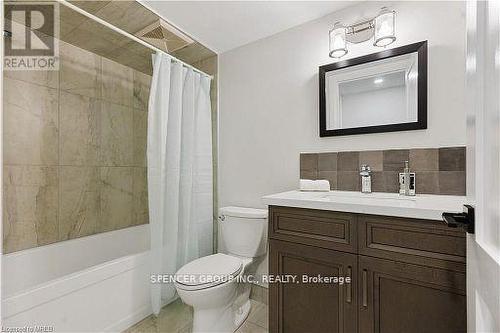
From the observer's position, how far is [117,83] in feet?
7.41

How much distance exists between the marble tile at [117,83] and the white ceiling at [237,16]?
2.66 ft

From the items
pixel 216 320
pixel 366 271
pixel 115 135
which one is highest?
pixel 115 135

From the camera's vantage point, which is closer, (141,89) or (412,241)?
(412,241)

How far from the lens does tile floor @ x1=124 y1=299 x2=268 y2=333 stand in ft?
5.31

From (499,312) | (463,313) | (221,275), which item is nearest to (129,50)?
(221,275)

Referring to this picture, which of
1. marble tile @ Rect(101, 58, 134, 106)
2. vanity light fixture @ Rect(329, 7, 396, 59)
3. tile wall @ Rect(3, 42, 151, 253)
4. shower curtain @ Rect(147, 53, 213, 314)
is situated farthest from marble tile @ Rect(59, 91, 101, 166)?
vanity light fixture @ Rect(329, 7, 396, 59)

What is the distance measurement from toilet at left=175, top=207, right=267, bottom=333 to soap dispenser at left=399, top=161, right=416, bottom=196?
887mm

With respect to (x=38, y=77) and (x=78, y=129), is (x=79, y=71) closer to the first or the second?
(x=38, y=77)

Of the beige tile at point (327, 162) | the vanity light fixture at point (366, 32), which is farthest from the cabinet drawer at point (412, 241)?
the vanity light fixture at point (366, 32)

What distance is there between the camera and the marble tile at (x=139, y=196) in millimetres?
2418

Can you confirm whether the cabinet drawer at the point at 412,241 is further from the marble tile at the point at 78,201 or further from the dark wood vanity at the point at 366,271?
the marble tile at the point at 78,201

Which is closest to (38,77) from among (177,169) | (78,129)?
(78,129)

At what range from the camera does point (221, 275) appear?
1.44 meters

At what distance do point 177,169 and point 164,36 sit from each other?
1.07m
